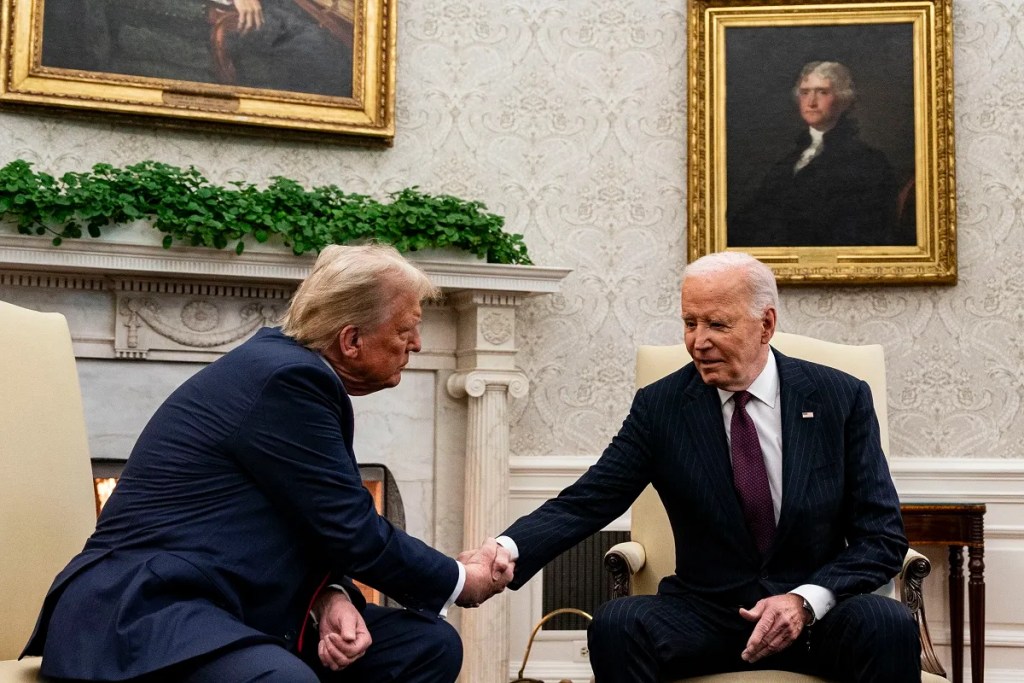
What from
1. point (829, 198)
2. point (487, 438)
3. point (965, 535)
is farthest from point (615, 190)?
point (965, 535)

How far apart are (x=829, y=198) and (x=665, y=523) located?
2.20 meters

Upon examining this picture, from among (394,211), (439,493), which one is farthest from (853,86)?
(439,493)

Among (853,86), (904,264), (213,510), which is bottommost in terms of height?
(213,510)

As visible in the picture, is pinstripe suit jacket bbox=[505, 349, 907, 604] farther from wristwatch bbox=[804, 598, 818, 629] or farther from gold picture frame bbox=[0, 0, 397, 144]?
gold picture frame bbox=[0, 0, 397, 144]

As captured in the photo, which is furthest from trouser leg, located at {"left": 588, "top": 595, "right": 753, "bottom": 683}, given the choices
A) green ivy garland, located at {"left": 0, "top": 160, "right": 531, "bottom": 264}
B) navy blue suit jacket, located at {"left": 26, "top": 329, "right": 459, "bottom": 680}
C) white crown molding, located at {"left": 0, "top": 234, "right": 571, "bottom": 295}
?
green ivy garland, located at {"left": 0, "top": 160, "right": 531, "bottom": 264}

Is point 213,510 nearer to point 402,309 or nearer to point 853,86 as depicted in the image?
point 402,309

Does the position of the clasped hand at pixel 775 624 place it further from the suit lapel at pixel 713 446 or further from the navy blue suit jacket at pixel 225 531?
the navy blue suit jacket at pixel 225 531

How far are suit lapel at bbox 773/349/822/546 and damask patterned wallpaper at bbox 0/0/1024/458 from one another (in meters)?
2.01

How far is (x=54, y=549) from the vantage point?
2.41 m

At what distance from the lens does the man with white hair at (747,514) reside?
8.04 ft

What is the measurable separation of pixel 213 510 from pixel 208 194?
2181 millimetres

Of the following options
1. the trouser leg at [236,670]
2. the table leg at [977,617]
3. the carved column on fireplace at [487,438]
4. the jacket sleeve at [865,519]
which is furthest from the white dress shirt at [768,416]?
the table leg at [977,617]

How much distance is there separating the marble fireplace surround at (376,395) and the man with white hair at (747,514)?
151cm

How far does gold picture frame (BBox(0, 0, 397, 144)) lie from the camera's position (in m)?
4.31
